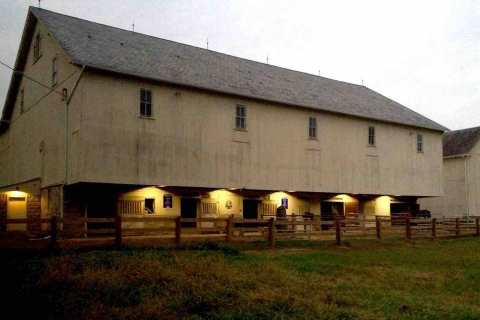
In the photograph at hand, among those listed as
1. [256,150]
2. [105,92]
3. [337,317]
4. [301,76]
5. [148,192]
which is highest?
[301,76]

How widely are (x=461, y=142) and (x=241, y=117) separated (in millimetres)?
24131

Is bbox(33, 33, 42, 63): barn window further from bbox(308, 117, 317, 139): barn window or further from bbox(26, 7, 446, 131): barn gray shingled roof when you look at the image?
bbox(308, 117, 317, 139): barn window

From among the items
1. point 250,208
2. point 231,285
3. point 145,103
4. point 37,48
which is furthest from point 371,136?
point 231,285

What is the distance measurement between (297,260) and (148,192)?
35.3 ft

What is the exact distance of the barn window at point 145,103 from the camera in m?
25.1

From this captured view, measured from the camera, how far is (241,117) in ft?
94.3

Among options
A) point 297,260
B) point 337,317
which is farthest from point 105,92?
point 337,317

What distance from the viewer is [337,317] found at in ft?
34.2

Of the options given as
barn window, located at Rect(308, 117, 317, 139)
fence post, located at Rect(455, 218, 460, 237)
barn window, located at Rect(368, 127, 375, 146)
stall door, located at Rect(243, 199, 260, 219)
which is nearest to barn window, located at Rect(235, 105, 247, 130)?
stall door, located at Rect(243, 199, 260, 219)

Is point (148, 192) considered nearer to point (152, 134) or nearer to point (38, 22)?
point (152, 134)

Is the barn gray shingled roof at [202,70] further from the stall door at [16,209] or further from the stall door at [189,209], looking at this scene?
the stall door at [16,209]

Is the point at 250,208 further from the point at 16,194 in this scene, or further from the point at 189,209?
the point at 16,194

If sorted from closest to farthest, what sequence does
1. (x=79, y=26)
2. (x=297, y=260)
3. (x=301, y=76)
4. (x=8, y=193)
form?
(x=297, y=260) < (x=79, y=26) < (x=8, y=193) < (x=301, y=76)

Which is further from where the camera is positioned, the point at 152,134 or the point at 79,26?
the point at 79,26
